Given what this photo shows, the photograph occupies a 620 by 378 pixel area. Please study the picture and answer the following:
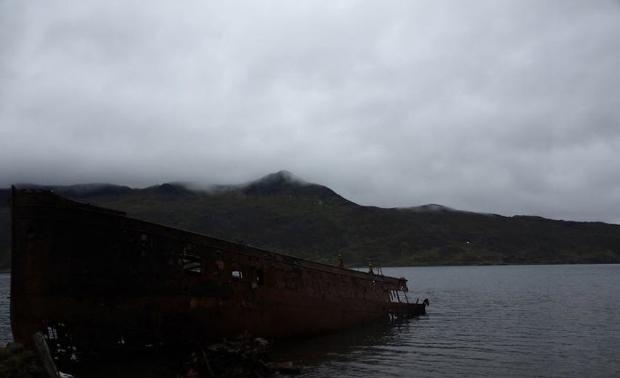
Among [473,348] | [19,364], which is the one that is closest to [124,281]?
[19,364]

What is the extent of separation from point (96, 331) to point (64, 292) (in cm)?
142

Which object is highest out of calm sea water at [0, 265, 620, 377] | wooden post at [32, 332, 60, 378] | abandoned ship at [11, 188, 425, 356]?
abandoned ship at [11, 188, 425, 356]

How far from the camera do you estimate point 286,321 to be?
66.5 feet

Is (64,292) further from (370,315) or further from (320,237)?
(320,237)

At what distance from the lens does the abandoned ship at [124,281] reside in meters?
14.6

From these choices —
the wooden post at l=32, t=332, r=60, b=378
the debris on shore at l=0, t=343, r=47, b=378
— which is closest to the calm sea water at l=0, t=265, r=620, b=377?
the wooden post at l=32, t=332, r=60, b=378

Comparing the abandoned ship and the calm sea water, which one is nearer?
the abandoned ship

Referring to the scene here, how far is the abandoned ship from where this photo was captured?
14641 mm

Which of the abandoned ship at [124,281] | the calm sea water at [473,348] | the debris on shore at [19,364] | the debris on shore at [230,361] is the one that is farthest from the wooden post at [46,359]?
the calm sea water at [473,348]

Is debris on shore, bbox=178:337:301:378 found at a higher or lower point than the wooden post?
lower

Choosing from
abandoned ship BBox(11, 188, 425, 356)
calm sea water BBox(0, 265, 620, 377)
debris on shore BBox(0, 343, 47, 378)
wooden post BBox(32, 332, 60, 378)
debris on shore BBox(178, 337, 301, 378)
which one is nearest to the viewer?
wooden post BBox(32, 332, 60, 378)

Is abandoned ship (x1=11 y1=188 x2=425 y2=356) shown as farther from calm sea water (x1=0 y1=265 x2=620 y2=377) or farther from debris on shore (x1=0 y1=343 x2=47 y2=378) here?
calm sea water (x1=0 y1=265 x2=620 y2=377)

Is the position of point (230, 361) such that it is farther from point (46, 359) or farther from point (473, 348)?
point (473, 348)

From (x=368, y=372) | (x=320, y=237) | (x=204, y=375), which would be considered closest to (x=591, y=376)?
(x=368, y=372)
